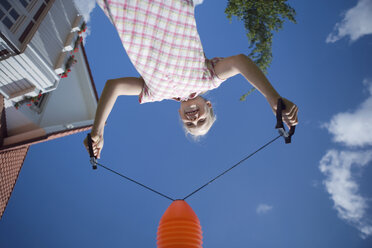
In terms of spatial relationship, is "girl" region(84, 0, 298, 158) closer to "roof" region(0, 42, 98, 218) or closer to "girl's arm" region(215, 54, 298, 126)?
"girl's arm" region(215, 54, 298, 126)

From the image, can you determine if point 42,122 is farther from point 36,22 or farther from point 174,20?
point 174,20

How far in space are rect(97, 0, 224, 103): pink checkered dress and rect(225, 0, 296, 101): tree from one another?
306 centimetres

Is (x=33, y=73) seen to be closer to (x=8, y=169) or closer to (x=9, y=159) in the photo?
(x=9, y=159)

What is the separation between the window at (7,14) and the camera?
447 cm

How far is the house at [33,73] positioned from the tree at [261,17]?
3.77 meters

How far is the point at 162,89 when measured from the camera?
191 cm

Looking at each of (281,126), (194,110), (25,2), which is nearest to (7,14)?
(25,2)

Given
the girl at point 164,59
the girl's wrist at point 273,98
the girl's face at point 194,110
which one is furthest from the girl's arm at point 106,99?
the girl's wrist at point 273,98

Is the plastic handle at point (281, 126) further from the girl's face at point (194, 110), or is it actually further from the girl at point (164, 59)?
the girl's face at point (194, 110)

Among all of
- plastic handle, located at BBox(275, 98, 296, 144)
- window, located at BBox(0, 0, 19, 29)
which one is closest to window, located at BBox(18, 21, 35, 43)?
window, located at BBox(0, 0, 19, 29)

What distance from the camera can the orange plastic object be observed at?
1326 millimetres

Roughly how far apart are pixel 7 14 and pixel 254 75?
4.82 meters

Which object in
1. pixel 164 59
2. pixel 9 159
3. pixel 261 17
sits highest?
pixel 164 59

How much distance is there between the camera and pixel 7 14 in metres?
4.58
